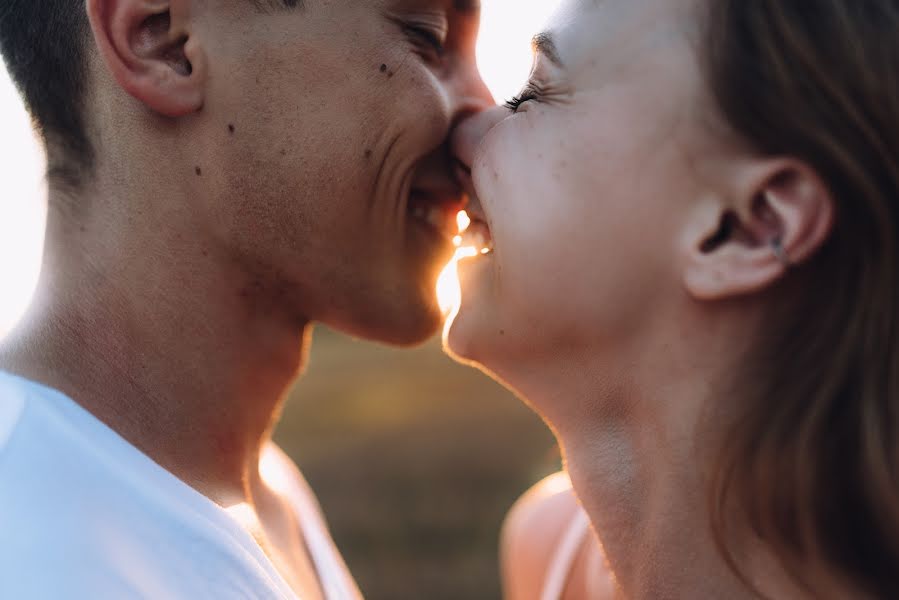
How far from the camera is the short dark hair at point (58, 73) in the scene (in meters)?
2.57

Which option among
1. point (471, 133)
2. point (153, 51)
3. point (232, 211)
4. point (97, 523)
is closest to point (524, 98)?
point (471, 133)

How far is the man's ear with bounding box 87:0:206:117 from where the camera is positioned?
8.05 feet

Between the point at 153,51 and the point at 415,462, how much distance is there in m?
7.31

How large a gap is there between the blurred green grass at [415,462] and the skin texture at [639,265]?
16.0ft

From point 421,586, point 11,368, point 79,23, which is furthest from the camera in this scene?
point 421,586

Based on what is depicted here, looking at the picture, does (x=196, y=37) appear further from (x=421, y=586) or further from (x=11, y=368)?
(x=421, y=586)

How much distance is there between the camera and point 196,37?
2557 mm

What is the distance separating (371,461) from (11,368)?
7.63m

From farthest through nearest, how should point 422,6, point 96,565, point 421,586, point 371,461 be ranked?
point 371,461 < point 421,586 < point 422,6 < point 96,565

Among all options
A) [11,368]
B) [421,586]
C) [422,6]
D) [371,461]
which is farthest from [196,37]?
[371,461]

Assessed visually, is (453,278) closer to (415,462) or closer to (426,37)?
(426,37)

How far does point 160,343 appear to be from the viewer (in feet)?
8.23

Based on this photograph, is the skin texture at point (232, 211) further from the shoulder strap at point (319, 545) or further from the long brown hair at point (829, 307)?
the long brown hair at point (829, 307)

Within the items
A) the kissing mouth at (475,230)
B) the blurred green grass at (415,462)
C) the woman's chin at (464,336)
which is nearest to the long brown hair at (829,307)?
the woman's chin at (464,336)
